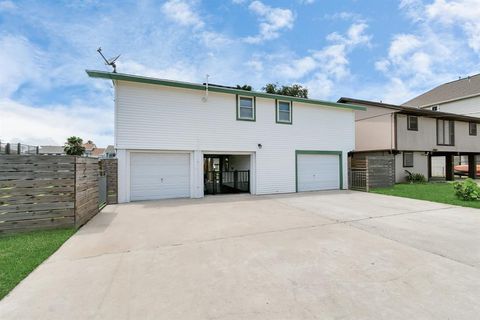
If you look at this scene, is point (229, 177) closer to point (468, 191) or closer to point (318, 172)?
point (318, 172)

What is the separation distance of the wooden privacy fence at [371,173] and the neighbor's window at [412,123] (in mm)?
4385

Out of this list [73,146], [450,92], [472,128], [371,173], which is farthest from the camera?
[73,146]

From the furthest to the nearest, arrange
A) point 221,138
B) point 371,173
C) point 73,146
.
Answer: point 73,146, point 371,173, point 221,138

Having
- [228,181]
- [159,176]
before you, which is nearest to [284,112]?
[228,181]

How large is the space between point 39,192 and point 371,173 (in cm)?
1411

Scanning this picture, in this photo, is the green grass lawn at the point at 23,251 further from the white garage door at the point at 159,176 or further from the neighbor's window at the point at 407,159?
the neighbor's window at the point at 407,159

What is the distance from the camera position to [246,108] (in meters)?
11.1

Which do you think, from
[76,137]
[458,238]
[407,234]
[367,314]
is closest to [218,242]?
[367,314]

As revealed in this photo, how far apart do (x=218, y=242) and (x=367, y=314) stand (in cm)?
279

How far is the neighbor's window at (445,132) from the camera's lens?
16984mm

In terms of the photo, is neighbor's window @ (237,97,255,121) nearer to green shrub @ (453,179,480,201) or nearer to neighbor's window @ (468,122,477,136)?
green shrub @ (453,179,480,201)

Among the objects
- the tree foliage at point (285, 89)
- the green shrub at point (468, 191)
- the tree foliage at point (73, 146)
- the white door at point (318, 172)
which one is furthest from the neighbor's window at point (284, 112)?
the tree foliage at point (73, 146)

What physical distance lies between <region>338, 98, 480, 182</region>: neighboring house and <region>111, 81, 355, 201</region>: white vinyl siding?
3.34m

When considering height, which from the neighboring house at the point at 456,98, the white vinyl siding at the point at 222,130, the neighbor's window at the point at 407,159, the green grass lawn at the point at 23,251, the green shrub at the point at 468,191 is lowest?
the green grass lawn at the point at 23,251
